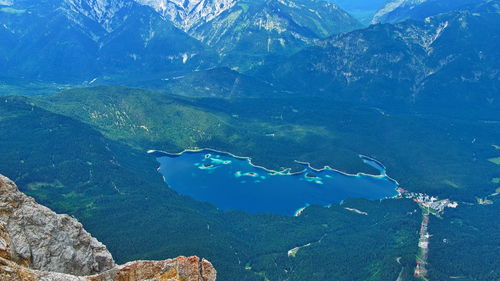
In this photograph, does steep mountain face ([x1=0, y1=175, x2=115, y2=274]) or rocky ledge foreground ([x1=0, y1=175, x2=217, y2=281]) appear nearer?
rocky ledge foreground ([x1=0, y1=175, x2=217, y2=281])

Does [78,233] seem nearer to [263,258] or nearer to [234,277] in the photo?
[234,277]

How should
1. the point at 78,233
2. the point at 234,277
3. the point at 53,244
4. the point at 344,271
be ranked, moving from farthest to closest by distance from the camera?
the point at 344,271 < the point at 234,277 < the point at 78,233 < the point at 53,244

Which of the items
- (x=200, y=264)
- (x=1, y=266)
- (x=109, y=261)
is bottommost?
(x=109, y=261)

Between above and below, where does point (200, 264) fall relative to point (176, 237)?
above

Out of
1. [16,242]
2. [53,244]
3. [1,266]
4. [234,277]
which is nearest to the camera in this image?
[1,266]

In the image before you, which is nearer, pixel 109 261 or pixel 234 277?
pixel 109 261

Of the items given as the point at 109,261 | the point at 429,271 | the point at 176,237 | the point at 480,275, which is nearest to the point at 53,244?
the point at 109,261

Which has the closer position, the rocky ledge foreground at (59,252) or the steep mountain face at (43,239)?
the rocky ledge foreground at (59,252)
